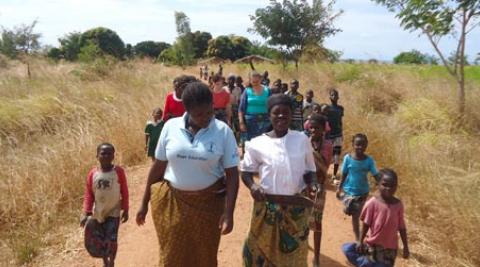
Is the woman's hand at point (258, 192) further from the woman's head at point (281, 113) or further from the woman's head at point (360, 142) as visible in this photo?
the woman's head at point (360, 142)

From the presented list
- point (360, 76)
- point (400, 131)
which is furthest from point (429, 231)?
point (360, 76)

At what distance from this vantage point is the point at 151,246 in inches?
192

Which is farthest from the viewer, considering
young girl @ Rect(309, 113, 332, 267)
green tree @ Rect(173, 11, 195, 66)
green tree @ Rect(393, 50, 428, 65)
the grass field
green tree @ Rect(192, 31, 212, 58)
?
green tree @ Rect(192, 31, 212, 58)

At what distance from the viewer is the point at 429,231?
534 cm

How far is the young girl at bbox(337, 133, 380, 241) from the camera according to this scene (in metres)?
4.48

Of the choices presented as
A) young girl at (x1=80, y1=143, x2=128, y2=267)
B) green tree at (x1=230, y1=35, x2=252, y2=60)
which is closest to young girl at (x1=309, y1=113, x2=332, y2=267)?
young girl at (x1=80, y1=143, x2=128, y2=267)

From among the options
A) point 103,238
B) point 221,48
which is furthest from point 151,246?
point 221,48

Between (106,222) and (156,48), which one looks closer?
(106,222)

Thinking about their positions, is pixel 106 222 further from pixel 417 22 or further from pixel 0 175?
pixel 417 22

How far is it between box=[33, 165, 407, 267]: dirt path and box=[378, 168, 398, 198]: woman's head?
46.3 inches

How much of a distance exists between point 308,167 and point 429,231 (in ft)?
9.61

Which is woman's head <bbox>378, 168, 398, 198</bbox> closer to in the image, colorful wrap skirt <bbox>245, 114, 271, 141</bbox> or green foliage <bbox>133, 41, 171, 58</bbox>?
colorful wrap skirt <bbox>245, 114, 271, 141</bbox>

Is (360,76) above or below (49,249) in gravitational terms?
above

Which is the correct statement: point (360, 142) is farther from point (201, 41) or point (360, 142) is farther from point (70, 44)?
point (201, 41)
